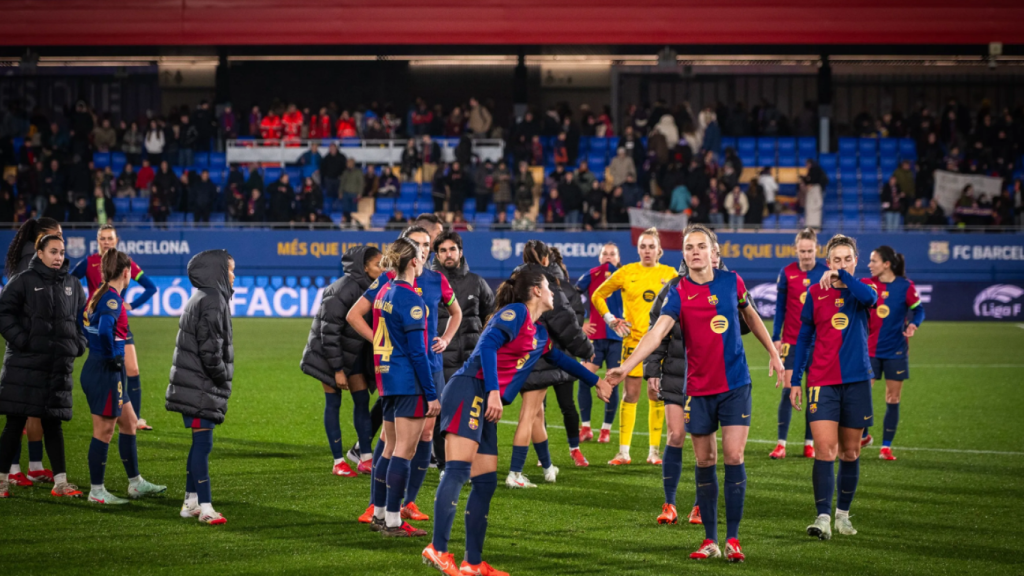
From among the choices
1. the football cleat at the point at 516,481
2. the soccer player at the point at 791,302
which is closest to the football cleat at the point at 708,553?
the football cleat at the point at 516,481

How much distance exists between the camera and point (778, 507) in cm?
796

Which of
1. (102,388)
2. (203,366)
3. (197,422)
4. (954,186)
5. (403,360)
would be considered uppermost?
(954,186)

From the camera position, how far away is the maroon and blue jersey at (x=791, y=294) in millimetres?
9609

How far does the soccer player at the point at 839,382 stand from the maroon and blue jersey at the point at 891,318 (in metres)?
3.26

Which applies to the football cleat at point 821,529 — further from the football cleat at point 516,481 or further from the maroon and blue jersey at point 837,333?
the football cleat at point 516,481

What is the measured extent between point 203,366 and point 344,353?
1836mm

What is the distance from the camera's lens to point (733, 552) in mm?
6359

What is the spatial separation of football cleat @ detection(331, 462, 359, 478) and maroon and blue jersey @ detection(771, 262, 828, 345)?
13.3 feet

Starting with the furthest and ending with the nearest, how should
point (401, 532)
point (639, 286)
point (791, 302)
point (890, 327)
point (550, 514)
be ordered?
point (890, 327) < point (791, 302) < point (639, 286) < point (550, 514) < point (401, 532)

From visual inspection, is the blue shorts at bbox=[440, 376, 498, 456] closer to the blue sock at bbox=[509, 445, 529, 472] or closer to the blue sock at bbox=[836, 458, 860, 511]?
the blue sock at bbox=[509, 445, 529, 472]

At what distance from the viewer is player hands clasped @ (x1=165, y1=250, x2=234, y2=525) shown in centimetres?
694

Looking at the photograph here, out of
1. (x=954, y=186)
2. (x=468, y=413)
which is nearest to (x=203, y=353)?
(x=468, y=413)

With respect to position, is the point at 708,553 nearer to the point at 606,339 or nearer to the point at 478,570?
the point at 478,570

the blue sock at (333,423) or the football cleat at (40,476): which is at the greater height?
the blue sock at (333,423)
